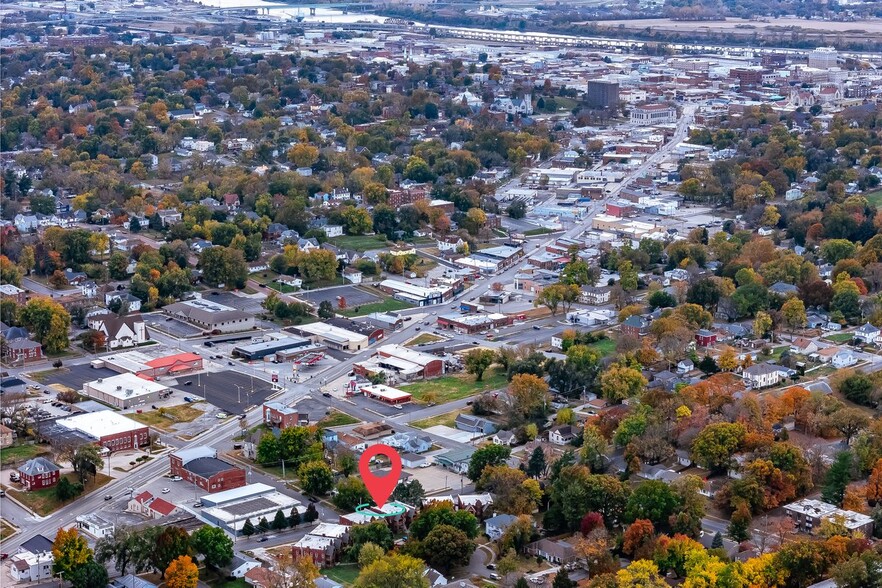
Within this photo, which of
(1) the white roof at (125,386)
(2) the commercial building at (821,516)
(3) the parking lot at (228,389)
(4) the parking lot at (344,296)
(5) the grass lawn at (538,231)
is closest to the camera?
(2) the commercial building at (821,516)

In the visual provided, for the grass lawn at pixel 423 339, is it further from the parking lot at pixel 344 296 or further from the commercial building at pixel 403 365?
the parking lot at pixel 344 296

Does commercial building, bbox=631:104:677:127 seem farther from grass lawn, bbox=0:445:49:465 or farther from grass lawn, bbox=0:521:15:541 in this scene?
grass lawn, bbox=0:521:15:541

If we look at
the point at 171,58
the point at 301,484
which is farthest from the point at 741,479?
the point at 171,58

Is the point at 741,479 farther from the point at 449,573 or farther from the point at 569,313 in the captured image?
the point at 569,313

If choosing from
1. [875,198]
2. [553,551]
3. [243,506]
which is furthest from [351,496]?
[875,198]

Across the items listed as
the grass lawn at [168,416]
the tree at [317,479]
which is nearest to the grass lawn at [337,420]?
the grass lawn at [168,416]

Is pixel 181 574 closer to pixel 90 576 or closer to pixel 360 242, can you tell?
pixel 90 576
